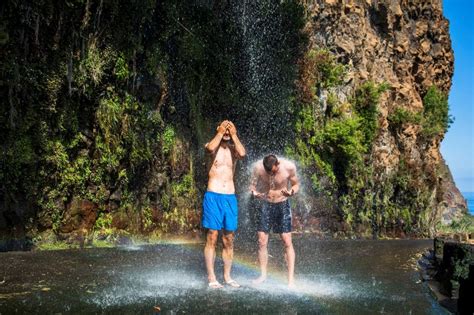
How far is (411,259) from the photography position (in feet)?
36.5

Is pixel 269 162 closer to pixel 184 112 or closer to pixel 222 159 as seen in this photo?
pixel 222 159

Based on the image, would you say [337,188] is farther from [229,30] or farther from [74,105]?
[74,105]

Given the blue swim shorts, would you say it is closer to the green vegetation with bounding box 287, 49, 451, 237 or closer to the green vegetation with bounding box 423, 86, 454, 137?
the green vegetation with bounding box 287, 49, 451, 237

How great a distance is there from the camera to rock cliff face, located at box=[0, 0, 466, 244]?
11.7 meters

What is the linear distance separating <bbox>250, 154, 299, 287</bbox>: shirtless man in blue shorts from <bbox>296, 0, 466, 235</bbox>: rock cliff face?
13.7 m

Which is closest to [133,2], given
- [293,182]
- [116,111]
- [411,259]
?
[116,111]

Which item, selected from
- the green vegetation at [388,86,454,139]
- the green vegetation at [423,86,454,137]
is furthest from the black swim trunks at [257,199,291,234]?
the green vegetation at [423,86,454,137]

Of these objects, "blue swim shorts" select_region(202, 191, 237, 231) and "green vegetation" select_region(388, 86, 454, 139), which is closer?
"blue swim shorts" select_region(202, 191, 237, 231)

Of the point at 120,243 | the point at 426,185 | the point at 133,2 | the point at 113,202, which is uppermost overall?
the point at 133,2

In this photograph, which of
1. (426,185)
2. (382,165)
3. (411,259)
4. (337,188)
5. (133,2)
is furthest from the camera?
(426,185)

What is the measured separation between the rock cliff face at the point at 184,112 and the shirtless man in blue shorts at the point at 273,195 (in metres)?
6.33

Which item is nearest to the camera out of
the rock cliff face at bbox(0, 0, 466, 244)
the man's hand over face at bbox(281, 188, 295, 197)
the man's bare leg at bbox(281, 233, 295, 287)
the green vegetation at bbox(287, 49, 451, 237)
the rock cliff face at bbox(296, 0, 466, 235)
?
the man's bare leg at bbox(281, 233, 295, 287)

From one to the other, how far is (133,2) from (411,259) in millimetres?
9666

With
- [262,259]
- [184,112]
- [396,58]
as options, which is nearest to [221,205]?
[262,259]
